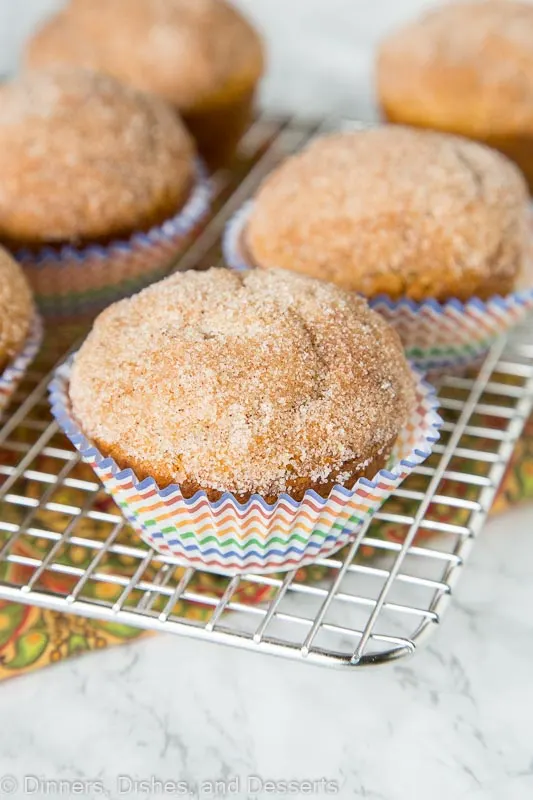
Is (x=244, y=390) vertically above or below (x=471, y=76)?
above

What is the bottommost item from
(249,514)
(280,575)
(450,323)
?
(280,575)

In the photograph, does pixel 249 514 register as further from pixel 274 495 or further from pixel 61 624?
pixel 61 624

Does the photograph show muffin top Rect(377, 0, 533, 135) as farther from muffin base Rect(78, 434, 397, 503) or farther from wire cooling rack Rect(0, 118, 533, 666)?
muffin base Rect(78, 434, 397, 503)

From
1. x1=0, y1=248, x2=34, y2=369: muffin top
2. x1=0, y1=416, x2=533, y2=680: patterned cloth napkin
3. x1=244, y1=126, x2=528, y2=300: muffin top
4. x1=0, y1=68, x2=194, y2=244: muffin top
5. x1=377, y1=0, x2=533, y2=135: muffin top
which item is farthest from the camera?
x1=377, y1=0, x2=533, y2=135: muffin top

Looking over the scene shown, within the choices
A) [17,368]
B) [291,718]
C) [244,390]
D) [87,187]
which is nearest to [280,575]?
[291,718]

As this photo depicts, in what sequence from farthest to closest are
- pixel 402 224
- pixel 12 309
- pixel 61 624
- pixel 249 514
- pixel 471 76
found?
1. pixel 471 76
2. pixel 402 224
3. pixel 12 309
4. pixel 61 624
5. pixel 249 514

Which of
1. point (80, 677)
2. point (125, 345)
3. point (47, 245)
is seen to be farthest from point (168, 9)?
point (80, 677)

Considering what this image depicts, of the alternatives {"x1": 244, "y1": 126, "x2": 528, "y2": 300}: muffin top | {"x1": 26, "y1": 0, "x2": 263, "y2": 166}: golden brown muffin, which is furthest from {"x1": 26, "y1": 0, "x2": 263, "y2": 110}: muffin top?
{"x1": 244, "y1": 126, "x2": 528, "y2": 300}: muffin top
